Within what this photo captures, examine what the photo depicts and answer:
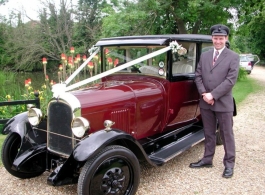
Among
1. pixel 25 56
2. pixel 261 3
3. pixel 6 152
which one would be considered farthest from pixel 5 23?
pixel 6 152

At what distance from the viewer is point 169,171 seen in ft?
12.7

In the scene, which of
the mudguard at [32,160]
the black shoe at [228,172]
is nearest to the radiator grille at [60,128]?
the mudguard at [32,160]

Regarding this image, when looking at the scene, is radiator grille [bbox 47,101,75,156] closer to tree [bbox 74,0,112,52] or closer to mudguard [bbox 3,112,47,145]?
mudguard [bbox 3,112,47,145]

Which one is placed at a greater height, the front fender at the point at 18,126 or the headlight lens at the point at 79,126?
the headlight lens at the point at 79,126

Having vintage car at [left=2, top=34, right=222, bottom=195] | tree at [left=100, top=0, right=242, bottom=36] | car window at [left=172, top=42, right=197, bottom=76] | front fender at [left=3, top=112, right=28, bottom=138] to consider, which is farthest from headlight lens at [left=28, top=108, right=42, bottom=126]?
tree at [left=100, top=0, right=242, bottom=36]

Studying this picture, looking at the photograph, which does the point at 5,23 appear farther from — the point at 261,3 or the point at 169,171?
the point at 169,171

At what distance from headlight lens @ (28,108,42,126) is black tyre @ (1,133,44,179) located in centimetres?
33

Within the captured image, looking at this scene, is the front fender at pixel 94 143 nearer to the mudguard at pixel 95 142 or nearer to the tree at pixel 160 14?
the mudguard at pixel 95 142

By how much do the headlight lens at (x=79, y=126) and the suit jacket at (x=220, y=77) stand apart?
171 centimetres

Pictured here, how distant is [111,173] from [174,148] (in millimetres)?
1281

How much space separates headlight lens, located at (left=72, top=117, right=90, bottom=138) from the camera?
280 centimetres

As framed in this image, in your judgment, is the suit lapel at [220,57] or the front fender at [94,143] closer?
the front fender at [94,143]

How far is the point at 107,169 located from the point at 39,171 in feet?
3.93

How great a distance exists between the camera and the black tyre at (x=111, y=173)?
2625 millimetres
